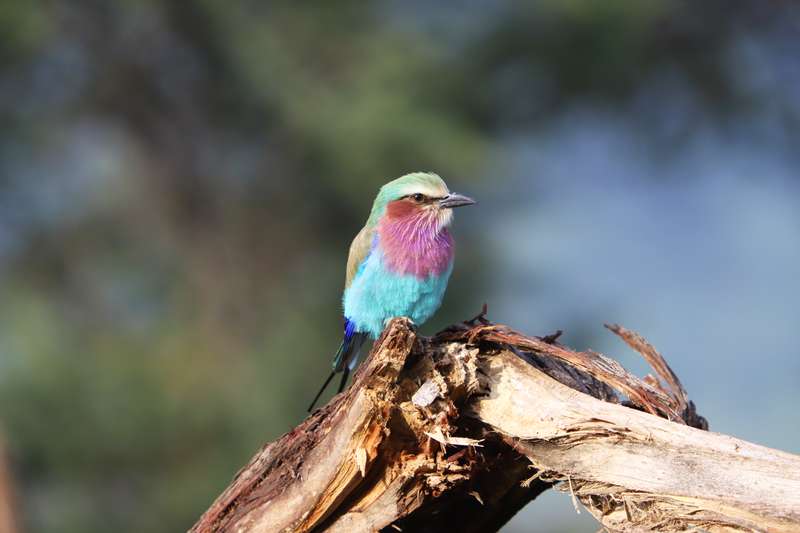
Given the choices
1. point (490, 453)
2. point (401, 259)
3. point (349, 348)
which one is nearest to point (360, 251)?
point (401, 259)

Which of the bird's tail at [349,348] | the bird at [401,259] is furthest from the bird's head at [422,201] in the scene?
the bird's tail at [349,348]

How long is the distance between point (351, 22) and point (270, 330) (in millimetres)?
3211

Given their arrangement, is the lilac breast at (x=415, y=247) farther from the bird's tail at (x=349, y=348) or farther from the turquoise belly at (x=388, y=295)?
the bird's tail at (x=349, y=348)

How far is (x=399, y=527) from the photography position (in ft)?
9.64

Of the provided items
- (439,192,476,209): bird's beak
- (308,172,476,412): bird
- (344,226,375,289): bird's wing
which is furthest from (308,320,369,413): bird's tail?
(439,192,476,209): bird's beak

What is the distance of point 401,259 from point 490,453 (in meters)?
1.06

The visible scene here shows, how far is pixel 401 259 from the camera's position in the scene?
12.7 ft

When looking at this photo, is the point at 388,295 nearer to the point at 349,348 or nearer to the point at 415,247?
the point at 415,247

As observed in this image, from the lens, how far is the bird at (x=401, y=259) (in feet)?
12.7

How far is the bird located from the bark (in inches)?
33.7

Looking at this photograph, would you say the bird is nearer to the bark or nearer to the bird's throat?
the bird's throat

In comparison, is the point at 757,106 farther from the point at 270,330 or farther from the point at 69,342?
the point at 69,342

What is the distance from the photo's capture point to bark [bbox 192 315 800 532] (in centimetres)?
263

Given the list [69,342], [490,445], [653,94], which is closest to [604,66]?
[653,94]
